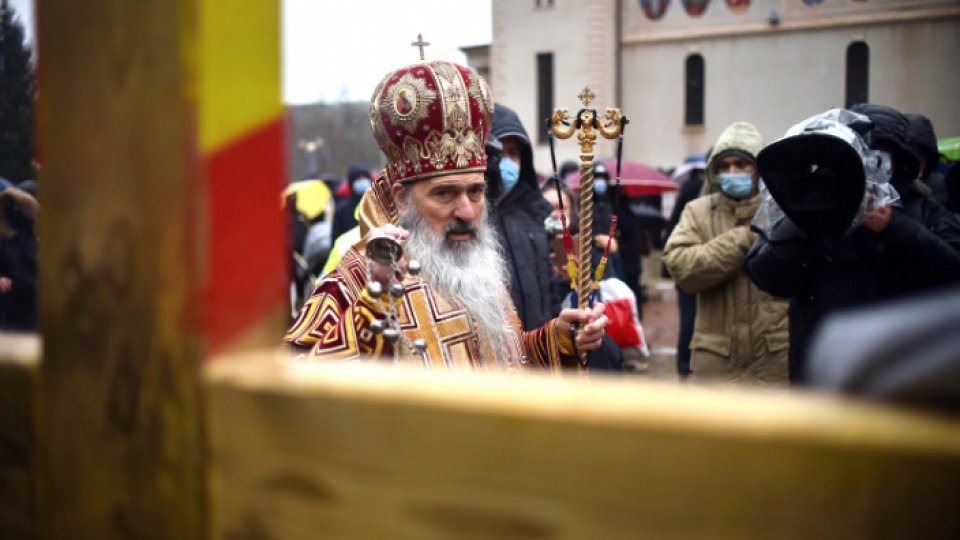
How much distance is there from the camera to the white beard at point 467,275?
114 inches

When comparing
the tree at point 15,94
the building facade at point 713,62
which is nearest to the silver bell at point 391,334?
the tree at point 15,94

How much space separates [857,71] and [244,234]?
1281 inches

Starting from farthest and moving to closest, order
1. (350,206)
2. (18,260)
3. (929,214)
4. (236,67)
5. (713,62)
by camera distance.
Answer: (713,62)
(350,206)
(929,214)
(18,260)
(236,67)

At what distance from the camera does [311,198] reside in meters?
12.1

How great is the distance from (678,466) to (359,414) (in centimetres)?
30

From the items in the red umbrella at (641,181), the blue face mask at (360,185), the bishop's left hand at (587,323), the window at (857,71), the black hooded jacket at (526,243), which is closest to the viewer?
the bishop's left hand at (587,323)

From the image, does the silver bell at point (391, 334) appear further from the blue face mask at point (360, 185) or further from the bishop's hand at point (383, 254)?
the blue face mask at point (360, 185)

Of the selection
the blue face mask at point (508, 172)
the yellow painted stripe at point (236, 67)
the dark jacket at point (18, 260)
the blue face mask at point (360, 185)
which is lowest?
the blue face mask at point (360, 185)

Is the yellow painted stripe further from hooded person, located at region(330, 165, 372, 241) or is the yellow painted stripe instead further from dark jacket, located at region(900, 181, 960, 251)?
hooded person, located at region(330, 165, 372, 241)

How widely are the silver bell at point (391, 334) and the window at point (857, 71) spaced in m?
30.3

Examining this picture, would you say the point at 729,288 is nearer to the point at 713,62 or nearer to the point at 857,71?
the point at 857,71

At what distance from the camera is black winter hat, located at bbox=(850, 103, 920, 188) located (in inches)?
137

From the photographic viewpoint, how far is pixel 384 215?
3143 millimetres

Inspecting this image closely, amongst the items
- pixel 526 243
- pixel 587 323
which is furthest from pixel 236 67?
pixel 526 243
